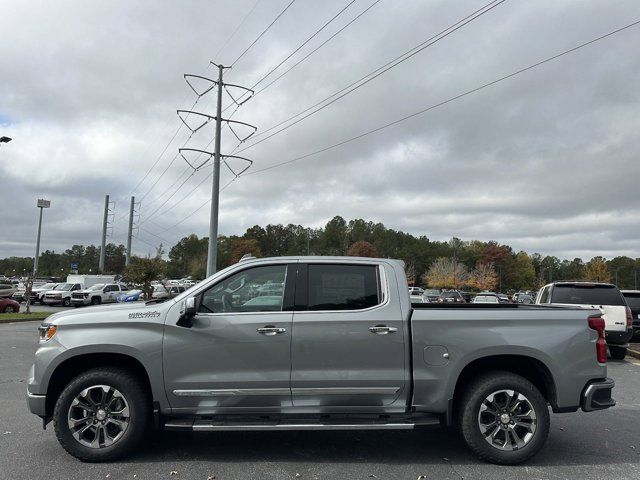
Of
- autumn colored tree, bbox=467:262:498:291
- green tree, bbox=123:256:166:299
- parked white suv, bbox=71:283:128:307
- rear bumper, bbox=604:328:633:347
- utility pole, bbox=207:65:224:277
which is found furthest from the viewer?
autumn colored tree, bbox=467:262:498:291

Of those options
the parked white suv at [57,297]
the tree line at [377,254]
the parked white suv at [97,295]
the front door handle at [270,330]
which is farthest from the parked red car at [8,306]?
the tree line at [377,254]

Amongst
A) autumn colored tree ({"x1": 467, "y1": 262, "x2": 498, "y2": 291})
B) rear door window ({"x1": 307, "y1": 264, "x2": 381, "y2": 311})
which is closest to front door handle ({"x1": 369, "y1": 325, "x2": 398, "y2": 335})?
rear door window ({"x1": 307, "y1": 264, "x2": 381, "y2": 311})

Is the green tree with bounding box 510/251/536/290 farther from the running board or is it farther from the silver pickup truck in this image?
the running board

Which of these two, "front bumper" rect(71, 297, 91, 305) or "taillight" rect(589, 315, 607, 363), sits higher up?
"front bumper" rect(71, 297, 91, 305)

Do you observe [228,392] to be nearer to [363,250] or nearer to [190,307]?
[190,307]

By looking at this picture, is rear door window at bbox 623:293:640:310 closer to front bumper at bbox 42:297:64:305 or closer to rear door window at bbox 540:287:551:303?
rear door window at bbox 540:287:551:303

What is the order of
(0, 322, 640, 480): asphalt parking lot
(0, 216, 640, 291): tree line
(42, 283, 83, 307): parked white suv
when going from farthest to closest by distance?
1. (0, 216, 640, 291): tree line
2. (42, 283, 83, 307): parked white suv
3. (0, 322, 640, 480): asphalt parking lot

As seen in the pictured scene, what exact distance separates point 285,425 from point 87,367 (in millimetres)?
2030

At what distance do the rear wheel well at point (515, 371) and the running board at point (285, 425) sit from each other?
20.1 inches

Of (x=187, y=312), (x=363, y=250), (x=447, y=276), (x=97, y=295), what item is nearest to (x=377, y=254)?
(x=363, y=250)

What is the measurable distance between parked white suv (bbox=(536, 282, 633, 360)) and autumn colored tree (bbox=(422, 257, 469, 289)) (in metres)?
77.9

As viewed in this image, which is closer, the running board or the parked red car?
the running board

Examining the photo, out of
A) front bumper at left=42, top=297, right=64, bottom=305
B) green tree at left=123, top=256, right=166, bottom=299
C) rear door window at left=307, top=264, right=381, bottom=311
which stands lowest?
Answer: front bumper at left=42, top=297, right=64, bottom=305

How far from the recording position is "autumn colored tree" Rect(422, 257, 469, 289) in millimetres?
89062
